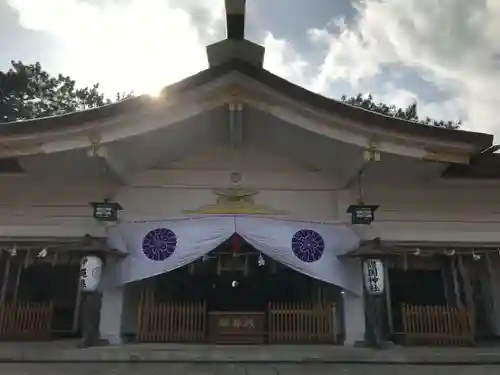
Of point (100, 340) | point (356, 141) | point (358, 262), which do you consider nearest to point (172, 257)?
point (100, 340)

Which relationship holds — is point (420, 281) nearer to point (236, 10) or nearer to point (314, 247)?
point (314, 247)

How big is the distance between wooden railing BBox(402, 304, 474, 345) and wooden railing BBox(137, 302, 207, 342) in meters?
3.89

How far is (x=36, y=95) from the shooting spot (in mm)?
27891

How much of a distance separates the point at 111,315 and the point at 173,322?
1153 mm

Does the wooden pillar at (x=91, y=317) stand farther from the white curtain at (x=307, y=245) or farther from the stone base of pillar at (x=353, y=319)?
the stone base of pillar at (x=353, y=319)

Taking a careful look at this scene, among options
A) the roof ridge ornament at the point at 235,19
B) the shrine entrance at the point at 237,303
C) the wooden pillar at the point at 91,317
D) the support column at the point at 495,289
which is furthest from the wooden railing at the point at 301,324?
the roof ridge ornament at the point at 235,19

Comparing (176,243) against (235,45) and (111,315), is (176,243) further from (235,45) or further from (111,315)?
(235,45)

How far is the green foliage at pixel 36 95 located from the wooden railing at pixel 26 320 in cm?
1888

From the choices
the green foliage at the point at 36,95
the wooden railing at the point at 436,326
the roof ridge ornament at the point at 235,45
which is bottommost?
the wooden railing at the point at 436,326

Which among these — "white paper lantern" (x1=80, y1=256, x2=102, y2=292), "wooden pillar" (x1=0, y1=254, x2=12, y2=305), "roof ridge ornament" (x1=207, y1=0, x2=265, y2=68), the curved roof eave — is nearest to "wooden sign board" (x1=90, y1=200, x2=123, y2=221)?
"white paper lantern" (x1=80, y1=256, x2=102, y2=292)

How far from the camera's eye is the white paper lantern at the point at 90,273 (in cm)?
775

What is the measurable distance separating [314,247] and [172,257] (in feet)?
8.73

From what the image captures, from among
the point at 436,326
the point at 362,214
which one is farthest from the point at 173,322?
the point at 436,326

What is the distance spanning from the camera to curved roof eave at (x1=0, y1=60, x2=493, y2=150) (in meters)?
7.99
